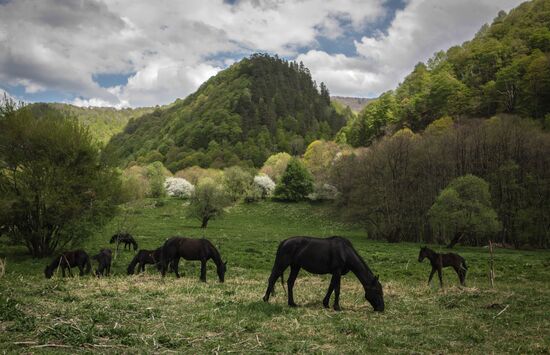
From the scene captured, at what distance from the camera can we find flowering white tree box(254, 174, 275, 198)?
316 feet

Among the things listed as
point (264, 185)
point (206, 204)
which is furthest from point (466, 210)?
point (264, 185)

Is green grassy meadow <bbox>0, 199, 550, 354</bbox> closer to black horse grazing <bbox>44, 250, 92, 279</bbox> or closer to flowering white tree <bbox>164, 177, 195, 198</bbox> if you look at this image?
black horse grazing <bbox>44, 250, 92, 279</bbox>

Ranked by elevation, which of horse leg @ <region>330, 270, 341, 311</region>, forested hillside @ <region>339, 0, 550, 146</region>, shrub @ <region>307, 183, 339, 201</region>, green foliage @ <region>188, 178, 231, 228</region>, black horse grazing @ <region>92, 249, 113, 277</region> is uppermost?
forested hillside @ <region>339, 0, 550, 146</region>

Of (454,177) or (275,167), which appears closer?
(454,177)

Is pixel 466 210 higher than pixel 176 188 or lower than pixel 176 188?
lower

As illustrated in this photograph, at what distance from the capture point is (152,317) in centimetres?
1046

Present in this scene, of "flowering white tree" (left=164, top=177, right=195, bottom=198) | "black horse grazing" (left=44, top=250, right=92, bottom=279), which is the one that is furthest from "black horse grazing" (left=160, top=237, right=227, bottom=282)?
"flowering white tree" (left=164, top=177, right=195, bottom=198)

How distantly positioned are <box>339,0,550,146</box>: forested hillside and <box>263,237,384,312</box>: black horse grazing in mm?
71941

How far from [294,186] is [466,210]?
49.8 metres

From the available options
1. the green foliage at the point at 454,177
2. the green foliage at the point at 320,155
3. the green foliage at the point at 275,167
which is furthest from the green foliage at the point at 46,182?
the green foliage at the point at 320,155

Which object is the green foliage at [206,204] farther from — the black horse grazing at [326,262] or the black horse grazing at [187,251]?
the black horse grazing at [326,262]

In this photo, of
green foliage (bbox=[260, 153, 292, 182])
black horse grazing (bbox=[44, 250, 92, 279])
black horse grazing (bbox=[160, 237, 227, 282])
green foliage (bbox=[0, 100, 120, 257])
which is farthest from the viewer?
green foliage (bbox=[260, 153, 292, 182])

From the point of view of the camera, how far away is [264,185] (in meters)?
96.8

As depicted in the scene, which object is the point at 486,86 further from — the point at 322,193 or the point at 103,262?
the point at 103,262
